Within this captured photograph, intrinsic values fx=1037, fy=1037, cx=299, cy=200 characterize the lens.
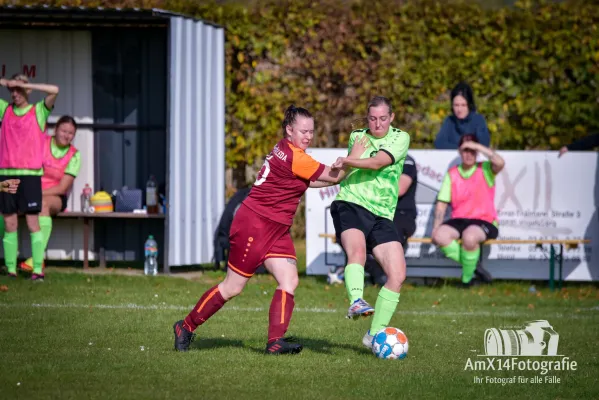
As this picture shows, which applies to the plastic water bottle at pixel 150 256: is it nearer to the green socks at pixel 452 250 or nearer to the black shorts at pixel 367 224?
the green socks at pixel 452 250

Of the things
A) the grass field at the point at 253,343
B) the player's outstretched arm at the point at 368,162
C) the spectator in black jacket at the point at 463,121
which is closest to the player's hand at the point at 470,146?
the spectator in black jacket at the point at 463,121

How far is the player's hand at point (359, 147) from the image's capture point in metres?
8.50

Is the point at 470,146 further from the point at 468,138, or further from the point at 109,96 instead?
the point at 109,96

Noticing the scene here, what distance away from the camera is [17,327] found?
370 inches

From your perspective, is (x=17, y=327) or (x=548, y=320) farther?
(x=548, y=320)

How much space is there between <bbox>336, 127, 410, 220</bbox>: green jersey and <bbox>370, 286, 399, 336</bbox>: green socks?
67 cm

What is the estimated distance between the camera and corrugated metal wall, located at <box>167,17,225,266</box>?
1375 centimetres

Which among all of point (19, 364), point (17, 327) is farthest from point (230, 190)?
point (19, 364)

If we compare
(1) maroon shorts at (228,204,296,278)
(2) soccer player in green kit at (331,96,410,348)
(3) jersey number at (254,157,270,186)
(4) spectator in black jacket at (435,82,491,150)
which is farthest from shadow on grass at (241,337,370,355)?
(4) spectator in black jacket at (435,82,491,150)

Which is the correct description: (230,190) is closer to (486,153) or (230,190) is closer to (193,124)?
(193,124)

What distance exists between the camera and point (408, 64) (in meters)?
15.5

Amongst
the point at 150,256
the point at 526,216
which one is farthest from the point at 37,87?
the point at 526,216

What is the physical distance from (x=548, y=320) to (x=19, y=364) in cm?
577

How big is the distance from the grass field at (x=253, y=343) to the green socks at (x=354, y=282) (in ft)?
1.69
